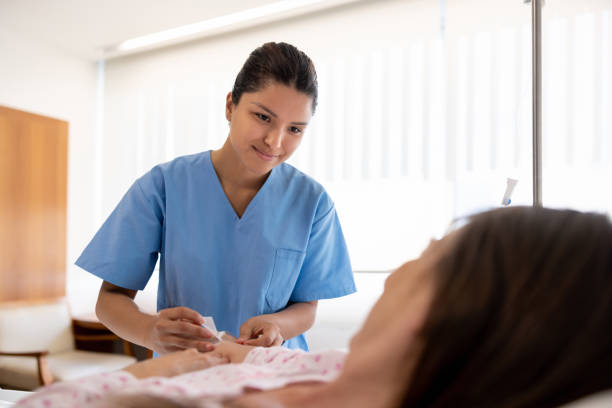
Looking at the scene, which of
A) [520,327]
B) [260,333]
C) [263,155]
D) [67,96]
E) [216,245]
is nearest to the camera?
[520,327]

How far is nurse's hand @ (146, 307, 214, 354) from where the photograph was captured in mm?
883

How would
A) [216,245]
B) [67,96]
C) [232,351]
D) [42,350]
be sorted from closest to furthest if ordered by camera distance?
1. [232,351]
2. [216,245]
3. [42,350]
4. [67,96]

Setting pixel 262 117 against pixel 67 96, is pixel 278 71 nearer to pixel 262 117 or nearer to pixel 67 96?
pixel 262 117

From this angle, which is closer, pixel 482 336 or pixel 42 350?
pixel 482 336

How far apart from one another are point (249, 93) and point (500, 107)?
224cm

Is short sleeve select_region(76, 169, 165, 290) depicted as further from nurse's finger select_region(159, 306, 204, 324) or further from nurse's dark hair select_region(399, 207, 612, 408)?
nurse's dark hair select_region(399, 207, 612, 408)

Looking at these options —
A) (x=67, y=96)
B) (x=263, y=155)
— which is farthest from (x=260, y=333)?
(x=67, y=96)

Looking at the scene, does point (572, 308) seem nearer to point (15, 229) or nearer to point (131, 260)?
point (131, 260)

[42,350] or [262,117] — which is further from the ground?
[262,117]

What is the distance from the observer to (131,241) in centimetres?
116

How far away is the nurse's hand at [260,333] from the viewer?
94 cm

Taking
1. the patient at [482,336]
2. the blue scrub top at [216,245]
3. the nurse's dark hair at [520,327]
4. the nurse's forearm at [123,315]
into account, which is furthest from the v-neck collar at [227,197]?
the nurse's dark hair at [520,327]

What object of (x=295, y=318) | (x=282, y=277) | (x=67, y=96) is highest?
(x=67, y=96)

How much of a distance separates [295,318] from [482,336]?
747mm
